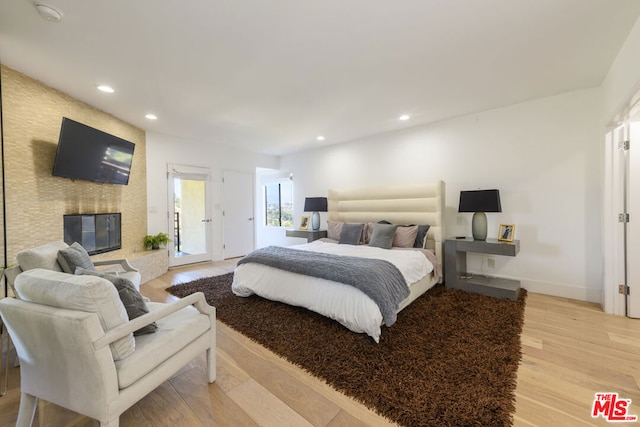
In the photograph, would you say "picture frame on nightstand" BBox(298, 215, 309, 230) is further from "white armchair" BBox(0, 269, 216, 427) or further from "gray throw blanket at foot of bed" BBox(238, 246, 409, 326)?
"white armchair" BBox(0, 269, 216, 427)

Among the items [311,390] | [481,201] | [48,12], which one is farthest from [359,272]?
[48,12]

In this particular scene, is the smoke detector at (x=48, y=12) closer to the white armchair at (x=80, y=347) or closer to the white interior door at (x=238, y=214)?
the white armchair at (x=80, y=347)

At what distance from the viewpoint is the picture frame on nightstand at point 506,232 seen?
3381mm

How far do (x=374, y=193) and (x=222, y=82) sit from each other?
2.99m

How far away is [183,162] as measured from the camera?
5.17 meters

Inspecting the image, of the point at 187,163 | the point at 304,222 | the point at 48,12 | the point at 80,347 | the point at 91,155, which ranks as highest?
the point at 48,12

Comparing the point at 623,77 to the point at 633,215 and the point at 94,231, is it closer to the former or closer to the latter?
the point at 633,215

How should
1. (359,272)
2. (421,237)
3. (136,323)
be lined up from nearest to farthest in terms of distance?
(136,323)
(359,272)
(421,237)

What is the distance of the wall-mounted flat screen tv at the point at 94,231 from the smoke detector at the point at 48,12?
2321mm

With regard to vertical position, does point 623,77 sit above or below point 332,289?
above

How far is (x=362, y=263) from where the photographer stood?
268 centimetres

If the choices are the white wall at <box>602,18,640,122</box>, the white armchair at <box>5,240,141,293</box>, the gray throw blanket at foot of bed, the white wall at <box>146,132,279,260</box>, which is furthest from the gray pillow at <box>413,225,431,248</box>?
the white wall at <box>146,132,279,260</box>

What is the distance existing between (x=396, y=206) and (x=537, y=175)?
1.90 metres

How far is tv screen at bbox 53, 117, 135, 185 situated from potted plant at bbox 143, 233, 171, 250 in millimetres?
1037
